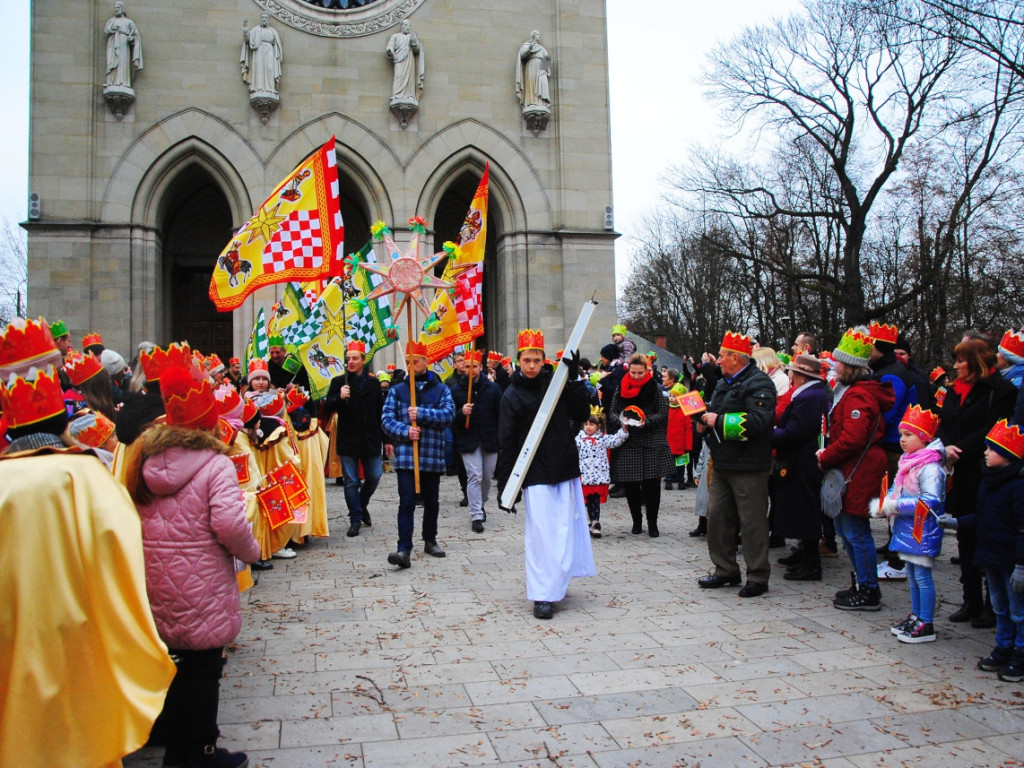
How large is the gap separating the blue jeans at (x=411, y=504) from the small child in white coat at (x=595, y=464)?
195cm

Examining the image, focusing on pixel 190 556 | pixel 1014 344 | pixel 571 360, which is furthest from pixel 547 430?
pixel 1014 344

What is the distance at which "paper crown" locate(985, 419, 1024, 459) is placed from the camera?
495 centimetres

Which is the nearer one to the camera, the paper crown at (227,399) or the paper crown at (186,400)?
the paper crown at (186,400)

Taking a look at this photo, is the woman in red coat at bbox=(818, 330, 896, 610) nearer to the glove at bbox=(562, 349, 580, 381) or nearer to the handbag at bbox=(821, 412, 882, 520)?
the handbag at bbox=(821, 412, 882, 520)

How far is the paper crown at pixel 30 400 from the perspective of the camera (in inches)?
127

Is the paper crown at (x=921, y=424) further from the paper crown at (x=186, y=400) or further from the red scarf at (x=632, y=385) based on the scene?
the paper crown at (x=186, y=400)

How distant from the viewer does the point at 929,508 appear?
18.0 ft

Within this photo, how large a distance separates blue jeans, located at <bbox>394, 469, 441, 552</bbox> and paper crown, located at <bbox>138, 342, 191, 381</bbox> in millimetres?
3054

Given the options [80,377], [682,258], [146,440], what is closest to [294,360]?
[80,377]

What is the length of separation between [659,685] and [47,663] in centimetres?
321

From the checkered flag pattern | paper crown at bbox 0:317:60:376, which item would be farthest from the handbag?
the checkered flag pattern

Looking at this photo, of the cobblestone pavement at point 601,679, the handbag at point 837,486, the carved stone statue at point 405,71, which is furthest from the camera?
the carved stone statue at point 405,71

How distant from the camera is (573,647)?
219 inches

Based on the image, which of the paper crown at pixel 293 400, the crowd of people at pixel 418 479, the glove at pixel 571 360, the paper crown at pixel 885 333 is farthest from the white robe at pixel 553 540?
the paper crown at pixel 293 400
